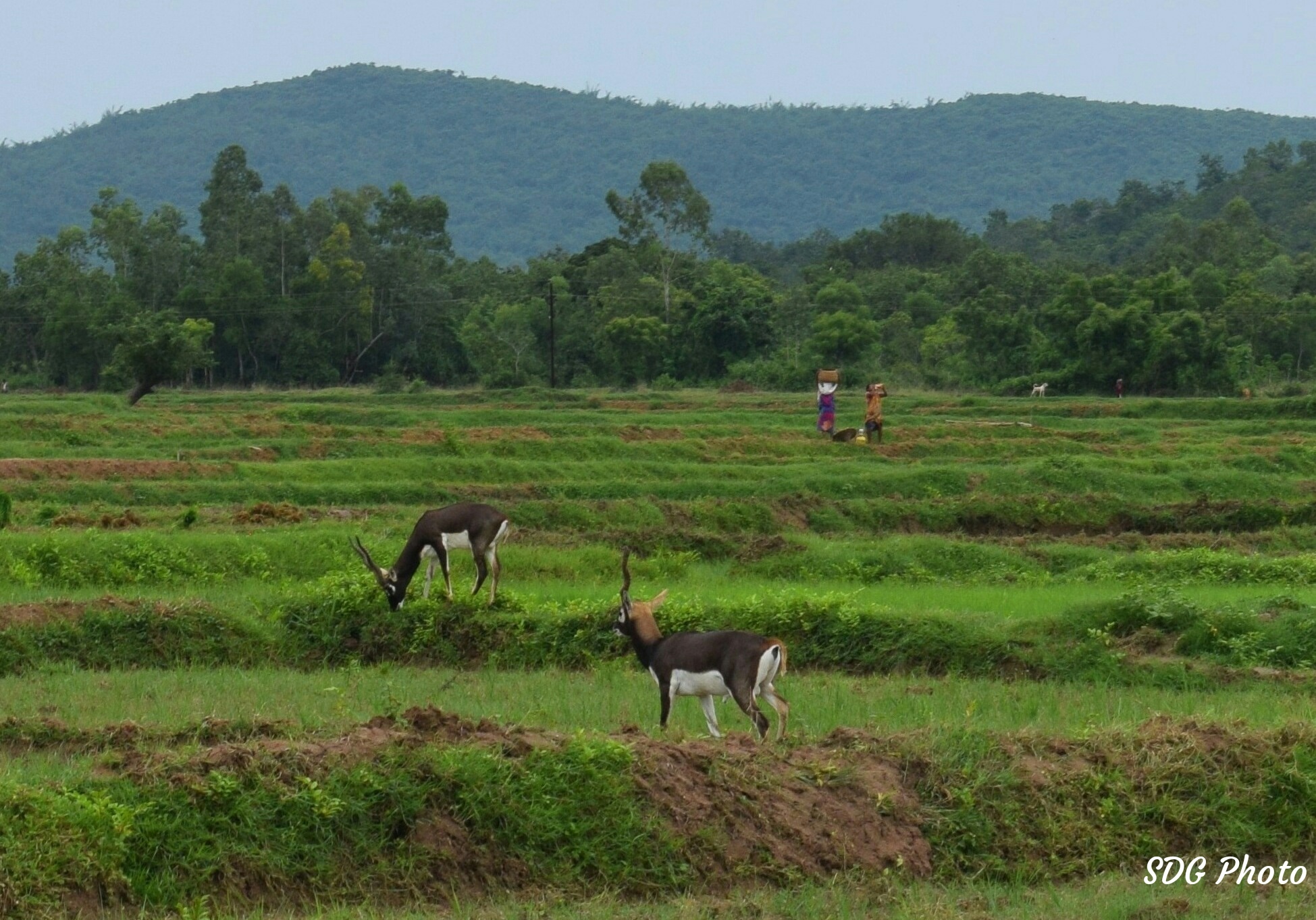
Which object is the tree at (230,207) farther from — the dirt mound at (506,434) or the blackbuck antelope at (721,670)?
the blackbuck antelope at (721,670)

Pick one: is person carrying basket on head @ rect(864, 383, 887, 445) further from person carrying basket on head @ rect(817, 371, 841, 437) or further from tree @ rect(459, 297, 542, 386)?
tree @ rect(459, 297, 542, 386)

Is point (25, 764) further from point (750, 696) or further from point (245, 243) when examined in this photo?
point (245, 243)

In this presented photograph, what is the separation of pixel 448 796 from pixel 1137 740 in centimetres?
447

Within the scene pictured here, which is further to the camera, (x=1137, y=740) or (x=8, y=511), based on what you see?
(x=8, y=511)

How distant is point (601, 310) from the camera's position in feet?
214

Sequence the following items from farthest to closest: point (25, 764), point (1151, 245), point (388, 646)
→ 1. point (1151, 245)
2. point (388, 646)
3. point (25, 764)

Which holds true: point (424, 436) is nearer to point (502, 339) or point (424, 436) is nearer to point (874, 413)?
point (874, 413)

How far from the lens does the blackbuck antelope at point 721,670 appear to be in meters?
9.49

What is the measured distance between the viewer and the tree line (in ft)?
173

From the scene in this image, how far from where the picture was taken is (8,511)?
19.7 meters

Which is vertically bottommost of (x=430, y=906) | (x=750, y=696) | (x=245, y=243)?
(x=430, y=906)

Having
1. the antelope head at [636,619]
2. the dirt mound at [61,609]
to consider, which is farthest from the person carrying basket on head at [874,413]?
the antelope head at [636,619]

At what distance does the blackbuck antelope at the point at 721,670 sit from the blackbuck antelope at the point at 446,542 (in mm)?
4217

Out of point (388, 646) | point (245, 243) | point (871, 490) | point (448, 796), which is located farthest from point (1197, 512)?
point (245, 243)
